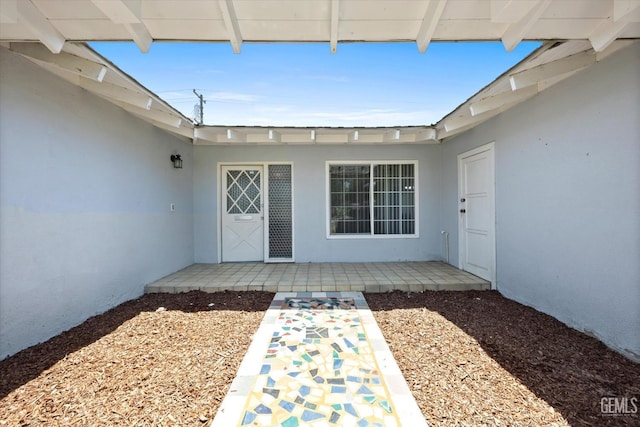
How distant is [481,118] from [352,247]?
340 cm

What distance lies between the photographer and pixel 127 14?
1956mm

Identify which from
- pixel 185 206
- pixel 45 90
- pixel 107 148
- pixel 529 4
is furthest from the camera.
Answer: pixel 185 206

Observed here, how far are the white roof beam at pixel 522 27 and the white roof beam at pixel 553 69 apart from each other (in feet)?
2.42

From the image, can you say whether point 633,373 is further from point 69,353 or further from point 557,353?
point 69,353

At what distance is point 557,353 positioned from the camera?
2527 millimetres

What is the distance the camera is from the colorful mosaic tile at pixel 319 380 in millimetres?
1791

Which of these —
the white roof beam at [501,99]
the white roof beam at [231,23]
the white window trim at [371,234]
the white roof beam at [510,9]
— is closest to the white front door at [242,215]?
the white window trim at [371,234]

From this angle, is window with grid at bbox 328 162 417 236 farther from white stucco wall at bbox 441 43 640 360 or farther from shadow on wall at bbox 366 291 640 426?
shadow on wall at bbox 366 291 640 426

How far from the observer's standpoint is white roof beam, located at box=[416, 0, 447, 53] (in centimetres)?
205

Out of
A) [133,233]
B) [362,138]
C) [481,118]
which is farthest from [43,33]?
[481,118]

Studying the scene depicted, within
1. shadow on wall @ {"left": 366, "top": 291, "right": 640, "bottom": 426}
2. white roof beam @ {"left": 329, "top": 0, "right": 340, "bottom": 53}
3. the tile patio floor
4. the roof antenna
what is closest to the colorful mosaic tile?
shadow on wall @ {"left": 366, "top": 291, "right": 640, "bottom": 426}

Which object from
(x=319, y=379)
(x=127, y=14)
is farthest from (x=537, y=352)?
(x=127, y=14)

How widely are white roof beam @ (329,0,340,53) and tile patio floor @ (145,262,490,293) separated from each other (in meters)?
3.28

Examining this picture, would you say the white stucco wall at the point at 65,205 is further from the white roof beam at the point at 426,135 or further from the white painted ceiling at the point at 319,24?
the white roof beam at the point at 426,135
